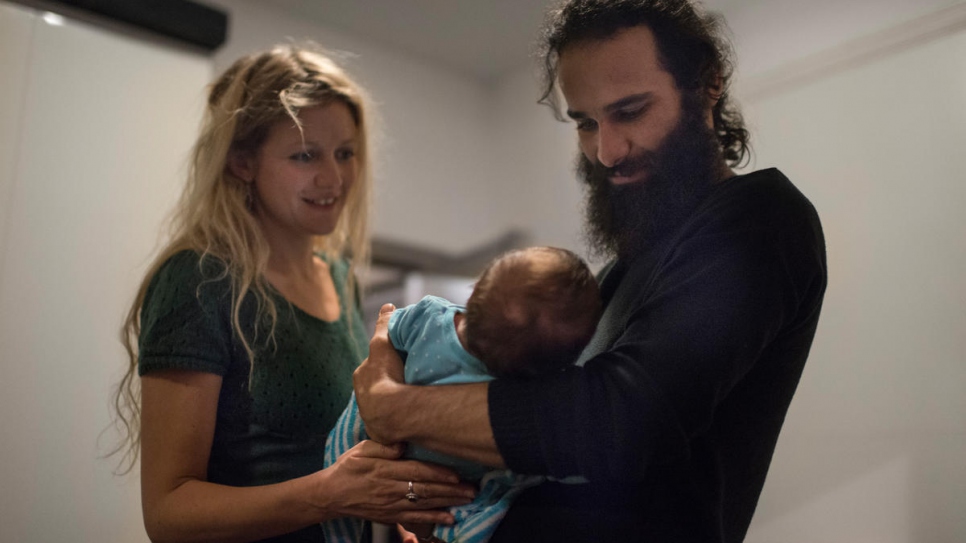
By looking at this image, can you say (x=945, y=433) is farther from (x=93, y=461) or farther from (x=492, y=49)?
(x=93, y=461)

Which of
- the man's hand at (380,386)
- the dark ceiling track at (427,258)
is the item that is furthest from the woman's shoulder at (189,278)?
the dark ceiling track at (427,258)

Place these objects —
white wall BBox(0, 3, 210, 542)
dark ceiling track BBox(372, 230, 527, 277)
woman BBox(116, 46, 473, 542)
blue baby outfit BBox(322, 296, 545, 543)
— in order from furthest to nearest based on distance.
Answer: dark ceiling track BBox(372, 230, 527, 277) → white wall BBox(0, 3, 210, 542) → woman BBox(116, 46, 473, 542) → blue baby outfit BBox(322, 296, 545, 543)

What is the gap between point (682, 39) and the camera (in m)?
0.87

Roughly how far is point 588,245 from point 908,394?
1.54 ft

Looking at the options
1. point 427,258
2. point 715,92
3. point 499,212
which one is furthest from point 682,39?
point 427,258

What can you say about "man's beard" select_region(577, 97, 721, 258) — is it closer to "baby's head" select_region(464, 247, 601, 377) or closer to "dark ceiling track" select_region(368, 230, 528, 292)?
"baby's head" select_region(464, 247, 601, 377)

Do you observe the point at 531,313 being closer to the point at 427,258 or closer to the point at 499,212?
the point at 499,212

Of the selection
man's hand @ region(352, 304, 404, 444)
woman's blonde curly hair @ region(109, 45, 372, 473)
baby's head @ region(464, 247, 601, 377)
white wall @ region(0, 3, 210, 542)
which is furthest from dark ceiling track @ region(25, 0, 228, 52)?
baby's head @ region(464, 247, 601, 377)

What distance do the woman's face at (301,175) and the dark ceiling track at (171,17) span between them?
774mm

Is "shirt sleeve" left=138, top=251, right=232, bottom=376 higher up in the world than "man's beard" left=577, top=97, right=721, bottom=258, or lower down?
lower down

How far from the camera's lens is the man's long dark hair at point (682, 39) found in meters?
0.86

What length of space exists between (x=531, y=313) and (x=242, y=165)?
66 cm

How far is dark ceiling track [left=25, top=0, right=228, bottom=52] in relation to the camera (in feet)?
5.35

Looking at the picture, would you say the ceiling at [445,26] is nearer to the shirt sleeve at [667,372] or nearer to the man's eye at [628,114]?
the man's eye at [628,114]
